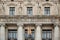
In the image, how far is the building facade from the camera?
201 ft

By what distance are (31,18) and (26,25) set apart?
164 cm

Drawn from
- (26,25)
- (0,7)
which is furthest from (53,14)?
(0,7)

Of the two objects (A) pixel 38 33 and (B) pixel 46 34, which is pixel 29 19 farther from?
(B) pixel 46 34

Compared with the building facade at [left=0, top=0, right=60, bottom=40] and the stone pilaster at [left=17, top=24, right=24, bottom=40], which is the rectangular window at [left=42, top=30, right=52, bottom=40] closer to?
the building facade at [left=0, top=0, right=60, bottom=40]

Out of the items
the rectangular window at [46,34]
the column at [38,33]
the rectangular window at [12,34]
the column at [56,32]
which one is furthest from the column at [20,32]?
the column at [56,32]

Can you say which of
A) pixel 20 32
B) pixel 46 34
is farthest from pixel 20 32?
pixel 46 34

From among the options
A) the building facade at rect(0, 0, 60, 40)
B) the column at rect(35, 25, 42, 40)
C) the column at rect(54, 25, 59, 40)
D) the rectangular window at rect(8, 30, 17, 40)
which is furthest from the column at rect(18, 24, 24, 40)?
the column at rect(54, 25, 59, 40)

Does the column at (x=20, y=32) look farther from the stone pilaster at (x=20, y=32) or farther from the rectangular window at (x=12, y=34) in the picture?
the rectangular window at (x=12, y=34)

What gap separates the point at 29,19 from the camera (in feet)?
202

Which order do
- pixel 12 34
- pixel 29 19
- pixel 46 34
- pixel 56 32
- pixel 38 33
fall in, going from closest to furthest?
1. pixel 56 32
2. pixel 38 33
3. pixel 29 19
4. pixel 46 34
5. pixel 12 34

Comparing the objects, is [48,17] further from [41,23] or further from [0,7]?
[0,7]

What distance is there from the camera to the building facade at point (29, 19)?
61.3 m

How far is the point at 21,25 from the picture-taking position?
61.4 m

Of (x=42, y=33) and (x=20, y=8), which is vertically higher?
(x=20, y=8)
